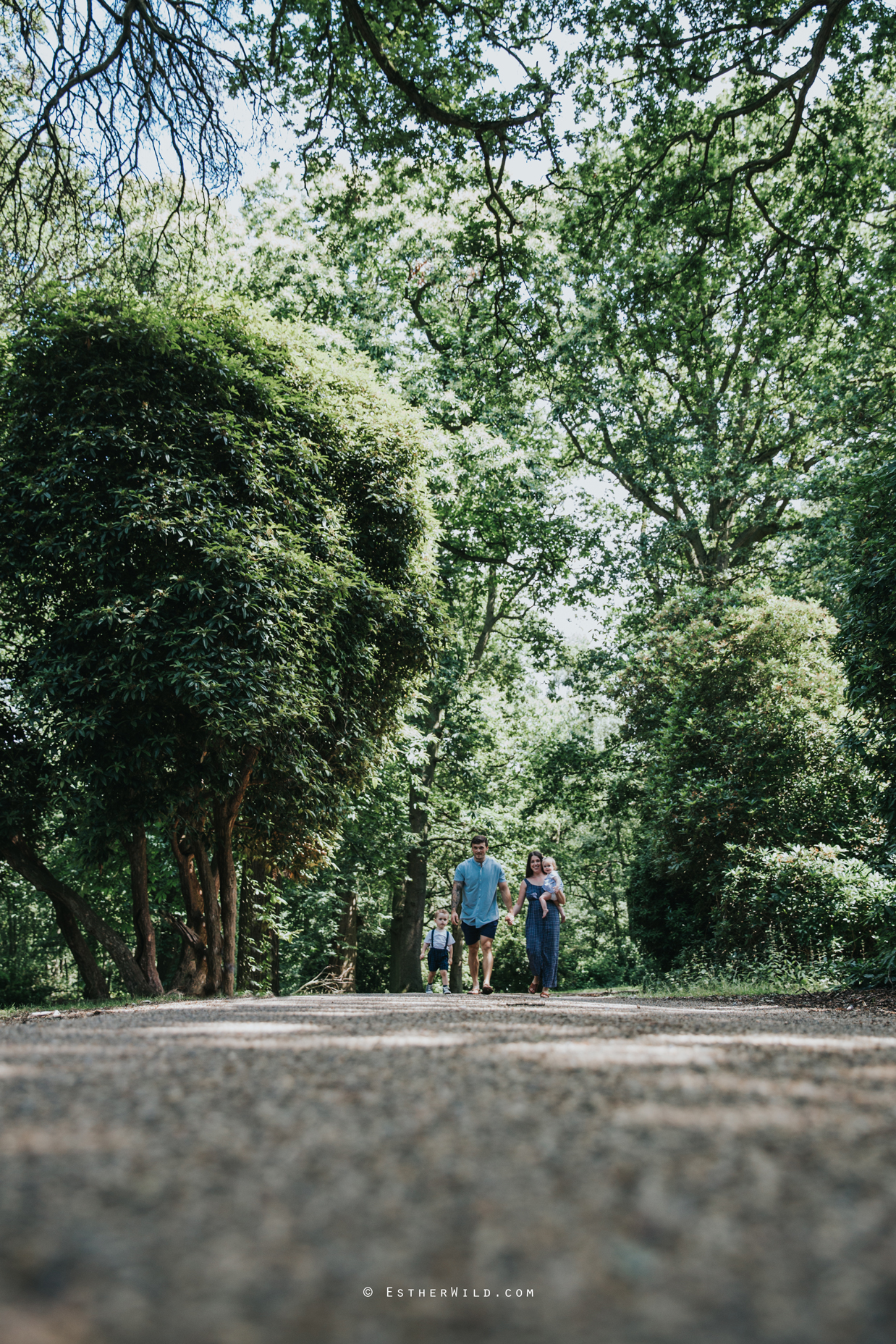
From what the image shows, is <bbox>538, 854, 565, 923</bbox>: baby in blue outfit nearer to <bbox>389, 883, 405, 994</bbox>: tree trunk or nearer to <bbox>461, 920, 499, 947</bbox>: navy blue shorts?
<bbox>461, 920, 499, 947</bbox>: navy blue shorts

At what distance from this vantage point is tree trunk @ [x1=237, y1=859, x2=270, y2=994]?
16.2m

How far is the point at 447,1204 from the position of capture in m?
1.84

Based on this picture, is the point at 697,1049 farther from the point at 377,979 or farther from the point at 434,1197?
the point at 377,979

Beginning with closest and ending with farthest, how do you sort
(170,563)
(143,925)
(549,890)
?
(170,563) → (549,890) → (143,925)

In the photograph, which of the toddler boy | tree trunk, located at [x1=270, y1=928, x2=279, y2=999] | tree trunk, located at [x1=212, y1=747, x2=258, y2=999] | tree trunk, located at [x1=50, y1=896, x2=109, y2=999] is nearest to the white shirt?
the toddler boy

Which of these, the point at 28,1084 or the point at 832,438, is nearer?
the point at 28,1084

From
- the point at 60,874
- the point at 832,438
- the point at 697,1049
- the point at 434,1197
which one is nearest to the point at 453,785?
the point at 60,874

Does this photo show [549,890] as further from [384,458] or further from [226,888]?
[384,458]

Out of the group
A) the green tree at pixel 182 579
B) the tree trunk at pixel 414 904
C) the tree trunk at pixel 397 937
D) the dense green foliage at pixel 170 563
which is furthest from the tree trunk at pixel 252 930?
the tree trunk at pixel 397 937

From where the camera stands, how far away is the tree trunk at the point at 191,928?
12.7m

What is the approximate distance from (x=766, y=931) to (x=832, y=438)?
36.9 ft

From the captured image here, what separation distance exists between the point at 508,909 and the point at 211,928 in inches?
157

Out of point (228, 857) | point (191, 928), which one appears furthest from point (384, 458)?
point (191, 928)

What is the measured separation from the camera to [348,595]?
1134cm
